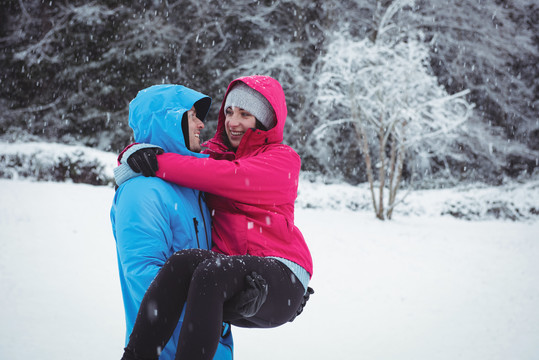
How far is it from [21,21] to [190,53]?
6122 mm

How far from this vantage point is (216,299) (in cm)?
137

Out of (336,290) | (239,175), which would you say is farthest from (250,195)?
(336,290)

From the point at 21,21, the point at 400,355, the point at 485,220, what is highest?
the point at 21,21

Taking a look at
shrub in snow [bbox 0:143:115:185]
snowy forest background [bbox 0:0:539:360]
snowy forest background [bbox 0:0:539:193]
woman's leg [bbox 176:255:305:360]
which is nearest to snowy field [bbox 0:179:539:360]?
snowy forest background [bbox 0:0:539:360]

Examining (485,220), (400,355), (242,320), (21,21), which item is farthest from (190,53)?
(242,320)

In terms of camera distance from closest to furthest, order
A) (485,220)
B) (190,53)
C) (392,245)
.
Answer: (392,245), (485,220), (190,53)

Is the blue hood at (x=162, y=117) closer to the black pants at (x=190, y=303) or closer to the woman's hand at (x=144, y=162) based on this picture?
the woman's hand at (x=144, y=162)

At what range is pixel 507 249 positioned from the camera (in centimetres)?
821

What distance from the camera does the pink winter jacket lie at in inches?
66.4

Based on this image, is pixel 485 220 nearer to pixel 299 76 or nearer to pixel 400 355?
pixel 299 76

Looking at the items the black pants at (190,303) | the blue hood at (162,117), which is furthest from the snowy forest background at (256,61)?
the black pants at (190,303)

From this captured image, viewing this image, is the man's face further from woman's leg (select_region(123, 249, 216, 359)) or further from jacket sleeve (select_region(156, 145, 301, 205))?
woman's leg (select_region(123, 249, 216, 359))

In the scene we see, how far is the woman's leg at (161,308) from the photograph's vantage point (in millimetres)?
1353

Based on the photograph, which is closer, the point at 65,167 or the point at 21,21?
the point at 65,167
